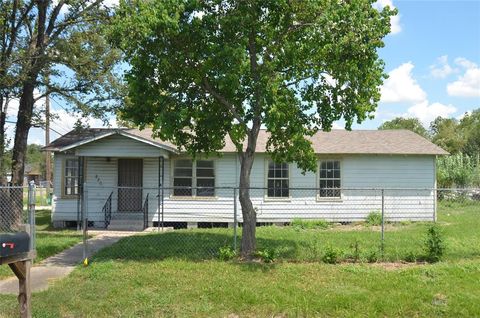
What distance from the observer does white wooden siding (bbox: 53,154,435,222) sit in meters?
18.6

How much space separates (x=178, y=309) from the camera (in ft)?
24.5

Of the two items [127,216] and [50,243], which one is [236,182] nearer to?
[127,216]

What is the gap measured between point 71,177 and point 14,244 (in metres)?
13.6

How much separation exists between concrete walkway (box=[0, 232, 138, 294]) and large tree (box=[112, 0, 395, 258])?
11.2 feet

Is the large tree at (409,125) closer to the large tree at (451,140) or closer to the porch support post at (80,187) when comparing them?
the large tree at (451,140)

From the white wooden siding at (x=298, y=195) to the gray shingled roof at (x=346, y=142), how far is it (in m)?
0.36

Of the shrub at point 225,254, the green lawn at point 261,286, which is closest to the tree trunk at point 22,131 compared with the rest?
the green lawn at point 261,286

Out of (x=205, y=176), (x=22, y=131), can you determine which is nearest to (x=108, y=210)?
(x=205, y=176)

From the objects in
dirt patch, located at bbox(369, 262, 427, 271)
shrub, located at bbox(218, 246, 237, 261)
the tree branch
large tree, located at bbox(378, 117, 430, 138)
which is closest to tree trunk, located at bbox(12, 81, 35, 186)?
the tree branch

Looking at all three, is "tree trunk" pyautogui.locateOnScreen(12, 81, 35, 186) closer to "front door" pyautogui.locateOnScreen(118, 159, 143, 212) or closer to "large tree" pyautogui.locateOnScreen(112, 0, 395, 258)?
"front door" pyautogui.locateOnScreen(118, 159, 143, 212)

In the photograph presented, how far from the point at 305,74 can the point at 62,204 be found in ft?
38.6

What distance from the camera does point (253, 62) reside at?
1068 centimetres

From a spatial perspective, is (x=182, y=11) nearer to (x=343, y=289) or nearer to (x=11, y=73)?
(x=343, y=289)

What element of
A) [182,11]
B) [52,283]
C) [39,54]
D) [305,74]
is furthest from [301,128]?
[39,54]
